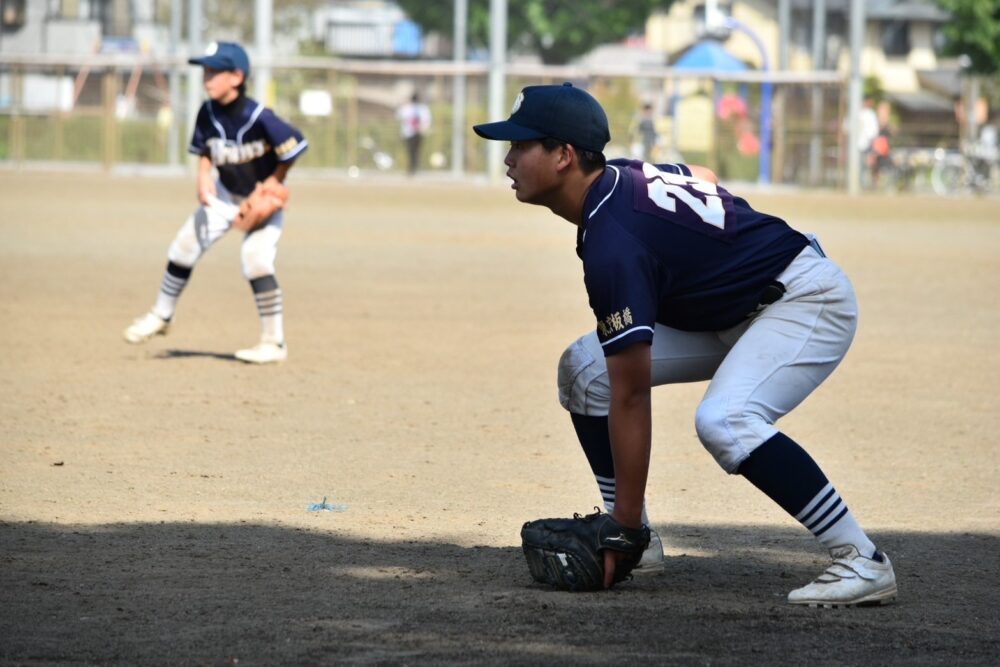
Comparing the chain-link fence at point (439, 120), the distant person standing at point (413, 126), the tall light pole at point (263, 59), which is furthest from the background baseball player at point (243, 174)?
the distant person standing at point (413, 126)

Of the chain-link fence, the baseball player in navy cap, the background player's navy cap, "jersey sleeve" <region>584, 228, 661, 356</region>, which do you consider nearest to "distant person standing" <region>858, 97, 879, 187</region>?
the chain-link fence

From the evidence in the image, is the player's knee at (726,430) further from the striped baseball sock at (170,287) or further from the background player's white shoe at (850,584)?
the striped baseball sock at (170,287)

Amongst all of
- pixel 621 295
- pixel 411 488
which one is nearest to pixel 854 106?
pixel 411 488

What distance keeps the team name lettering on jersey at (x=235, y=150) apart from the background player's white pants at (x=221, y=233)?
0.29 m

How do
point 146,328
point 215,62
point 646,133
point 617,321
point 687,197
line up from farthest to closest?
point 646,133 < point 146,328 < point 215,62 < point 687,197 < point 617,321

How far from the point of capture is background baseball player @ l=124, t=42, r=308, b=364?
32.7ft

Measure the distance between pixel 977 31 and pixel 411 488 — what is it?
3485 centimetres

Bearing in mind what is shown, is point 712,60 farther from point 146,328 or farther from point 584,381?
point 584,381

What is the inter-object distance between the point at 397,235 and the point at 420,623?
55.2 feet

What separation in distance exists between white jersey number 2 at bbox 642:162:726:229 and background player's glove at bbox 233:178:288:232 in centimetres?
552

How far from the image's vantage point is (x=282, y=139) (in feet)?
32.7

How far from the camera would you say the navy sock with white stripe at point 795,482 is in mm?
4531

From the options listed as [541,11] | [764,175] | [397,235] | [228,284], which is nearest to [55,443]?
[228,284]

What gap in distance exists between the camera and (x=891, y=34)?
79.6m
